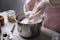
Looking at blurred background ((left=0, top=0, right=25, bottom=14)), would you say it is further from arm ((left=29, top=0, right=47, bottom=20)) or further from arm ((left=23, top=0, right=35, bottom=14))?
arm ((left=29, top=0, right=47, bottom=20))

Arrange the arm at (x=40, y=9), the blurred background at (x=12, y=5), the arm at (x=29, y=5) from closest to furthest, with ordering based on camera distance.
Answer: the arm at (x=40, y=9) → the arm at (x=29, y=5) → the blurred background at (x=12, y=5)

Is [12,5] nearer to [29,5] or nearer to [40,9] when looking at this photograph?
[29,5]

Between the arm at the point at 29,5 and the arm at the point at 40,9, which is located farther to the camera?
the arm at the point at 29,5

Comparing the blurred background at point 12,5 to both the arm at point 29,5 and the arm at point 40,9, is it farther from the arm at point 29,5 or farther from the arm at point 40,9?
the arm at point 40,9

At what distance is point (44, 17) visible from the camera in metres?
0.88

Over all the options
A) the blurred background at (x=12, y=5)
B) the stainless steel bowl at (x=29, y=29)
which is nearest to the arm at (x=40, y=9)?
the stainless steel bowl at (x=29, y=29)

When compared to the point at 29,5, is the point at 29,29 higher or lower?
lower

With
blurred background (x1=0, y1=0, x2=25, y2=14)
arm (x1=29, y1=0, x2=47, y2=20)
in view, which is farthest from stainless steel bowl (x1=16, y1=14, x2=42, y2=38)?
blurred background (x1=0, y1=0, x2=25, y2=14)

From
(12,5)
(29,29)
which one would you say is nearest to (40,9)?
(29,29)

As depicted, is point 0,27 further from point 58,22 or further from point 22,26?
point 58,22

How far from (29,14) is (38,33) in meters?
0.12

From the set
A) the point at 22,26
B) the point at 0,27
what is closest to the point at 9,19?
the point at 0,27

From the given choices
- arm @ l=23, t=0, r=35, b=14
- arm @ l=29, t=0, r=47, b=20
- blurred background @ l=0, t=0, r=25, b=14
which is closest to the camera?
arm @ l=29, t=0, r=47, b=20

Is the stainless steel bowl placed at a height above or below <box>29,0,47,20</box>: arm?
below
